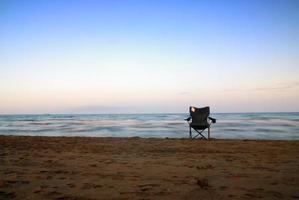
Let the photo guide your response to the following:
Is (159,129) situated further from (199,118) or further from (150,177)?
(150,177)

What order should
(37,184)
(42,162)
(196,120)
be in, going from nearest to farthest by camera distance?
1. (37,184)
2. (42,162)
3. (196,120)

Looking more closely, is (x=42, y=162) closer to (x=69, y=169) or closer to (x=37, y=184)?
(x=69, y=169)

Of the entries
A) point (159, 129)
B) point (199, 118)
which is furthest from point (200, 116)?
Result: point (159, 129)

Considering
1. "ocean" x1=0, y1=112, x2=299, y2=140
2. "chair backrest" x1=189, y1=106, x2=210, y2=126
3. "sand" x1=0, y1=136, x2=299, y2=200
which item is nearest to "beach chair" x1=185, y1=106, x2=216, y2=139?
"chair backrest" x1=189, y1=106, x2=210, y2=126

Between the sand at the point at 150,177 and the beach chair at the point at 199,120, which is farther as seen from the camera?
the beach chair at the point at 199,120

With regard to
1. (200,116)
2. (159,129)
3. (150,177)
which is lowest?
(159,129)

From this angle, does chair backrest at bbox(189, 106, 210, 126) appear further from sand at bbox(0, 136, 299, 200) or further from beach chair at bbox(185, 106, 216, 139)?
sand at bbox(0, 136, 299, 200)

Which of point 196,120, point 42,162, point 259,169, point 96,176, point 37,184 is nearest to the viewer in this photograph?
point 37,184

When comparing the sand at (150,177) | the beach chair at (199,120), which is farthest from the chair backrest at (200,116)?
the sand at (150,177)

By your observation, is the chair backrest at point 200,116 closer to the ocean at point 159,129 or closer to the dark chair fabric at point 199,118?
the dark chair fabric at point 199,118

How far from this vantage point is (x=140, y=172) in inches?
169

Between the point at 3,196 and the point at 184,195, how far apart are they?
83.8 inches

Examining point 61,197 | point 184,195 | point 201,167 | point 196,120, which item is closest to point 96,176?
point 61,197

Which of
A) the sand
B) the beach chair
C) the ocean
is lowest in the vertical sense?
the ocean
